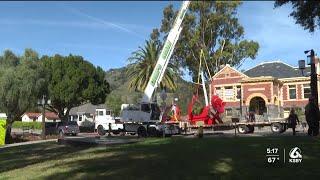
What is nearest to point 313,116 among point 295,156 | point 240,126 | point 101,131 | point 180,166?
point 295,156

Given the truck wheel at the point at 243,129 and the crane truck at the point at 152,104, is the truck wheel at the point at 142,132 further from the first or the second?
the truck wheel at the point at 243,129

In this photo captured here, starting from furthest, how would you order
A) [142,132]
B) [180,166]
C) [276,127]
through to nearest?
1. [276,127]
2. [142,132]
3. [180,166]

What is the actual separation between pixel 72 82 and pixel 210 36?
1917 centimetres

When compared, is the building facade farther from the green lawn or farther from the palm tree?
the green lawn

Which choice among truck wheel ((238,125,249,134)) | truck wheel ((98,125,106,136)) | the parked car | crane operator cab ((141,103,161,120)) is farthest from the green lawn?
the parked car

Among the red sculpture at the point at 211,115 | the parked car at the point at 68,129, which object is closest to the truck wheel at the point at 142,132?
the red sculpture at the point at 211,115

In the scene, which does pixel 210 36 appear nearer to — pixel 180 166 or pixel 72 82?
pixel 72 82

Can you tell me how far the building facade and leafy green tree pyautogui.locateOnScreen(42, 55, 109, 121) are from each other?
16.0 m

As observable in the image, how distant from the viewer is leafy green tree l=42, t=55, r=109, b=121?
212 feet

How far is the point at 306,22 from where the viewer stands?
48.3 feet

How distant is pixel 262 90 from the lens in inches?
2562

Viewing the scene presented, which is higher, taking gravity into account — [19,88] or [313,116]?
[19,88]

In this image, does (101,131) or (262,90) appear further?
(262,90)

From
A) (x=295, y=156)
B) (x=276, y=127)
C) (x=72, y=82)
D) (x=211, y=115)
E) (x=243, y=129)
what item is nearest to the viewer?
(x=295, y=156)
